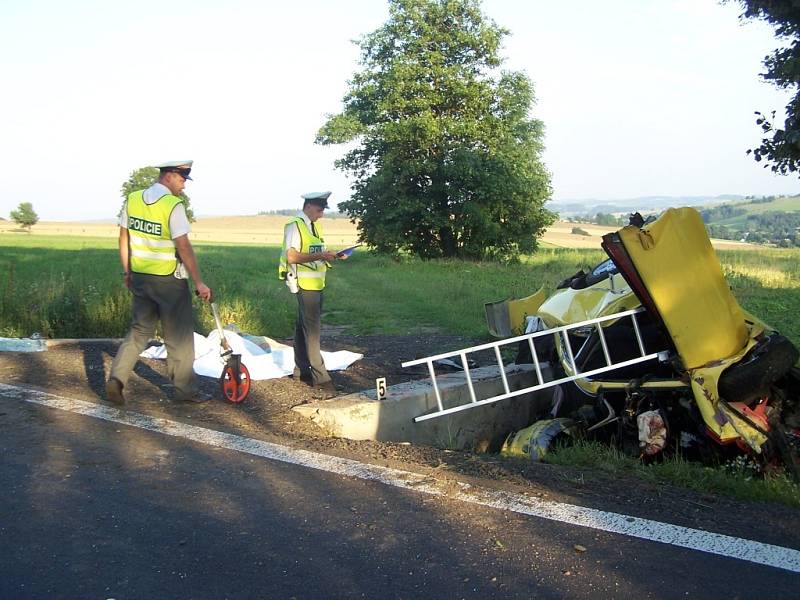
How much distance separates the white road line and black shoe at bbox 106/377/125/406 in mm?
91

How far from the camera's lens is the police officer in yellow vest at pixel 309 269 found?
7020 millimetres

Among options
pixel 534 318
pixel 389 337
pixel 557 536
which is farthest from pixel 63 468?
pixel 389 337

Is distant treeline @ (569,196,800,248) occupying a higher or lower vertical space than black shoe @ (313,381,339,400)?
higher

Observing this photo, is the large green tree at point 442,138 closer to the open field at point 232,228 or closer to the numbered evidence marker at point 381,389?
the numbered evidence marker at point 381,389

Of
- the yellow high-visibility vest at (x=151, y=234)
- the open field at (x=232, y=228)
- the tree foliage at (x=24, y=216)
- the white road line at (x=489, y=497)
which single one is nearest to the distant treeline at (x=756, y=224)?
the yellow high-visibility vest at (x=151, y=234)

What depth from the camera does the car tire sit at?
5277 mm

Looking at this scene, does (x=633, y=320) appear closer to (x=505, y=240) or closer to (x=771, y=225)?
(x=505, y=240)

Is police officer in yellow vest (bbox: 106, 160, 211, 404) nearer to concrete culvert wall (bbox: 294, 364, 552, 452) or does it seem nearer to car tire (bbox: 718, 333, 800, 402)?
concrete culvert wall (bbox: 294, 364, 552, 452)

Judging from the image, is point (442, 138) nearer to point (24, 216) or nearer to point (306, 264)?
point (306, 264)

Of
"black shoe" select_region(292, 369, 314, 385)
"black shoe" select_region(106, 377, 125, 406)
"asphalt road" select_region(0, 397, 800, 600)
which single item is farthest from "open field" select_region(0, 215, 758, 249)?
"asphalt road" select_region(0, 397, 800, 600)

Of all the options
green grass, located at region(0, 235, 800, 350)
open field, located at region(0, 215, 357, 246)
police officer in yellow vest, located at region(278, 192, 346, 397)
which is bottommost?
green grass, located at region(0, 235, 800, 350)

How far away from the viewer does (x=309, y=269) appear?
7082 millimetres

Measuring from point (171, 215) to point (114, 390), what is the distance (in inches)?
55.0

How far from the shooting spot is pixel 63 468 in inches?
173
